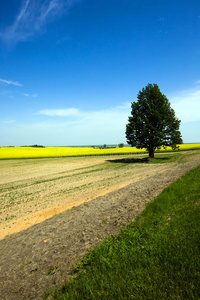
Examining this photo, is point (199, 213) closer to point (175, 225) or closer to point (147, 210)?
point (175, 225)

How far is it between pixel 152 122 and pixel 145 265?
105ft

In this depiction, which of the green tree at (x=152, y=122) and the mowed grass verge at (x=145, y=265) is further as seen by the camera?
the green tree at (x=152, y=122)

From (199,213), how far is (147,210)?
2163 millimetres

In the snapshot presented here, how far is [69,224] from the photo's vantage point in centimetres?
725

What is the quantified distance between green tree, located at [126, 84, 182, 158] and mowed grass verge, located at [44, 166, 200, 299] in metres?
27.9

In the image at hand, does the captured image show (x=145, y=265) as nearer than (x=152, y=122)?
Yes

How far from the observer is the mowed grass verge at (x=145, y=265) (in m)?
3.15

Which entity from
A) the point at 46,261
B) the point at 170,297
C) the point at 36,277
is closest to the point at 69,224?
the point at 46,261

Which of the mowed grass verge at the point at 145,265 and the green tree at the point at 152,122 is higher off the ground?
the green tree at the point at 152,122

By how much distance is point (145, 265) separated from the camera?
152 inches

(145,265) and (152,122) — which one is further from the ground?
(152,122)

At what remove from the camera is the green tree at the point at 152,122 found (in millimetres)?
32219

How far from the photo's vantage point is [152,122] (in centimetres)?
3300

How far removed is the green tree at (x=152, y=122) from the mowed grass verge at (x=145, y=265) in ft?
91.5
